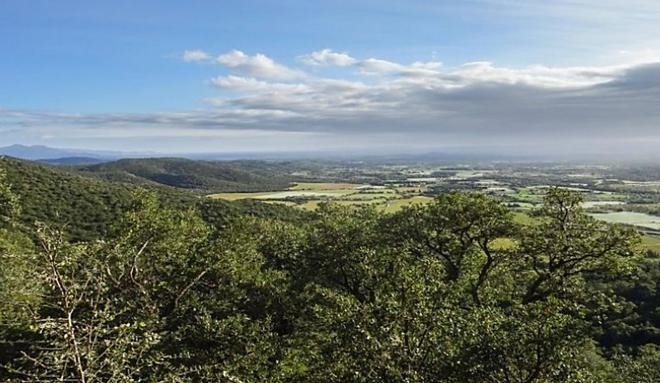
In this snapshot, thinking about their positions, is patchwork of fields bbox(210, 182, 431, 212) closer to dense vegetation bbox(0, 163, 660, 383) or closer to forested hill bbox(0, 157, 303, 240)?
forested hill bbox(0, 157, 303, 240)

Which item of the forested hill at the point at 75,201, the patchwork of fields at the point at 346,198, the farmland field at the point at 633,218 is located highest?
the forested hill at the point at 75,201

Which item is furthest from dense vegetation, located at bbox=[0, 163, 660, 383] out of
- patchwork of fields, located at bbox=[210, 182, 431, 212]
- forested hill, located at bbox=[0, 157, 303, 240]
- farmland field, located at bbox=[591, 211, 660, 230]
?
farmland field, located at bbox=[591, 211, 660, 230]

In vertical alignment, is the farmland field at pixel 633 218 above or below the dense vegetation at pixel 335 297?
below

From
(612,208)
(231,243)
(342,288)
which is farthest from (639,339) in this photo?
(612,208)

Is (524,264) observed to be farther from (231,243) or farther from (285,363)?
(231,243)

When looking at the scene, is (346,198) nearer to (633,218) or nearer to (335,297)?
(633,218)

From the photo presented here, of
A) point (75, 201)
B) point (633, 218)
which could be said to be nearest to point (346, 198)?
point (633, 218)

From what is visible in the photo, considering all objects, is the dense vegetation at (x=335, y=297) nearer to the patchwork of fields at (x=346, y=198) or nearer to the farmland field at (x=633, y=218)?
the patchwork of fields at (x=346, y=198)

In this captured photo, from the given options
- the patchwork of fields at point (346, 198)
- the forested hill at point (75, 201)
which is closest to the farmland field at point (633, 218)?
the patchwork of fields at point (346, 198)
